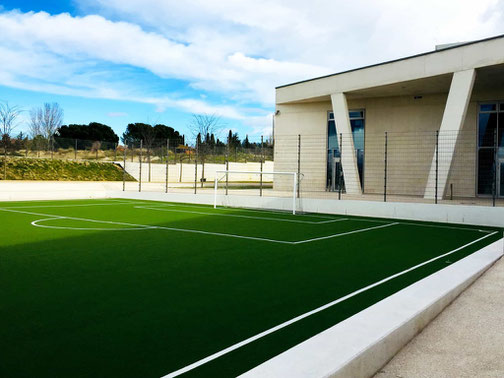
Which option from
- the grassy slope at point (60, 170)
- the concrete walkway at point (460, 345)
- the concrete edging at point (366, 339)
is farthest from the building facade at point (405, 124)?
the grassy slope at point (60, 170)


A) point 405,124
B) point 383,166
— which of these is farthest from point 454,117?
point 383,166

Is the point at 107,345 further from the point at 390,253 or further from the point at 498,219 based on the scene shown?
the point at 498,219

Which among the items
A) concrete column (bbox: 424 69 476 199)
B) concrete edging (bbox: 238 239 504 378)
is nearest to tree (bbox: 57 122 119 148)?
concrete column (bbox: 424 69 476 199)

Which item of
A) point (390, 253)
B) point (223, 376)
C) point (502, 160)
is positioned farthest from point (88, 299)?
point (502, 160)

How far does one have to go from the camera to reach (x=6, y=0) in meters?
19.4

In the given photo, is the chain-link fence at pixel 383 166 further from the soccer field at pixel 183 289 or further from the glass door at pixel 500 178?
the soccer field at pixel 183 289

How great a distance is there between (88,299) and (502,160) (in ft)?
70.0

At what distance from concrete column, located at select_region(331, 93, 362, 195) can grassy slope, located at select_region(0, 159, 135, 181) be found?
68.0ft

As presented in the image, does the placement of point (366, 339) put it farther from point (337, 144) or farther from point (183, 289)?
point (337, 144)

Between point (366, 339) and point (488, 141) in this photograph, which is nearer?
point (366, 339)

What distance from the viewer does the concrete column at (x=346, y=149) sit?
68.9 feet

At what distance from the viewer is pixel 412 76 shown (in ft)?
63.1

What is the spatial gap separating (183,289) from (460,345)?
292 centimetres

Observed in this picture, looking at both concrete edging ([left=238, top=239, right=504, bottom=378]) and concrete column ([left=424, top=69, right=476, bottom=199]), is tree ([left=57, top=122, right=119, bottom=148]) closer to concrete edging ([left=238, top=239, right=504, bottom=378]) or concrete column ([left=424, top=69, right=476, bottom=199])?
concrete column ([left=424, top=69, right=476, bottom=199])
